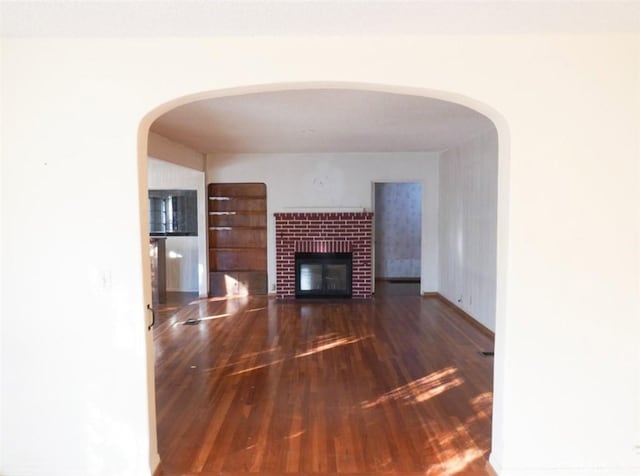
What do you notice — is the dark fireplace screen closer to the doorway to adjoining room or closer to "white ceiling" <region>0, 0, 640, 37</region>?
the doorway to adjoining room

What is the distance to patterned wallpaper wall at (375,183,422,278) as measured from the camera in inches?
346

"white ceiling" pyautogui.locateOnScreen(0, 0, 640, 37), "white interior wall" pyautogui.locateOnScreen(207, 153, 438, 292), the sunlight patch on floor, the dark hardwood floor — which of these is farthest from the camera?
"white interior wall" pyautogui.locateOnScreen(207, 153, 438, 292)

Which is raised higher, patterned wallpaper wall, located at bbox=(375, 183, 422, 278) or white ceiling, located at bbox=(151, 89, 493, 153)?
white ceiling, located at bbox=(151, 89, 493, 153)

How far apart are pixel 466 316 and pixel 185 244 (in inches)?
188

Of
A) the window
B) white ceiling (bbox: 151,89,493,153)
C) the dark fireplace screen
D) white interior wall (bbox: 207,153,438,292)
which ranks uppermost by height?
white ceiling (bbox: 151,89,493,153)

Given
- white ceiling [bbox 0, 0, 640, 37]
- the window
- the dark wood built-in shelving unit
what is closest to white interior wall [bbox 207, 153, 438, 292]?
the dark wood built-in shelving unit

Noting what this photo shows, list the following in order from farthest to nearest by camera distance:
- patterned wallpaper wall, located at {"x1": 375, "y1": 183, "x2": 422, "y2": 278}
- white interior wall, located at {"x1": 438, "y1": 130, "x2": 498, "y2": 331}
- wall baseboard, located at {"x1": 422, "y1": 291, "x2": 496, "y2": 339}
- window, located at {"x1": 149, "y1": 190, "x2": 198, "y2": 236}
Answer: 1. patterned wallpaper wall, located at {"x1": 375, "y1": 183, "x2": 422, "y2": 278}
2. window, located at {"x1": 149, "y1": 190, "x2": 198, "y2": 236}
3. wall baseboard, located at {"x1": 422, "y1": 291, "x2": 496, "y2": 339}
4. white interior wall, located at {"x1": 438, "y1": 130, "x2": 498, "y2": 331}

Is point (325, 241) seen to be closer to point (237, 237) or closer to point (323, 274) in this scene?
point (323, 274)

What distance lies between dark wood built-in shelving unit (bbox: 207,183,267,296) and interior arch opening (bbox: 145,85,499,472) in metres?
0.13

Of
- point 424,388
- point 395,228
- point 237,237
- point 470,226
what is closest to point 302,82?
point 424,388
